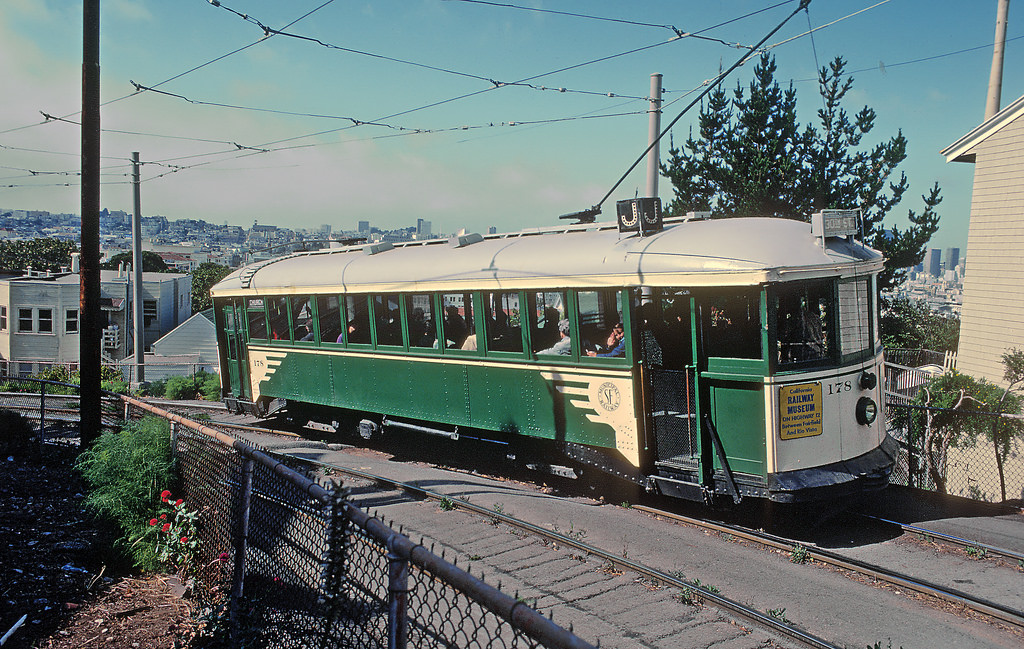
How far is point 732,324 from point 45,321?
4188cm

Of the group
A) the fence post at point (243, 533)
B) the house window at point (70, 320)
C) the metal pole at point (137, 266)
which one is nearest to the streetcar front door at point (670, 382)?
the fence post at point (243, 533)

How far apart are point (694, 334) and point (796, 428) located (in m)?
1.33

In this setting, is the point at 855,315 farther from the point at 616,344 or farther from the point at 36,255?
the point at 36,255

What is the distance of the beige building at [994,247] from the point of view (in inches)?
587

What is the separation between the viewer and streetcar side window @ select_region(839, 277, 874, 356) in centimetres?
768

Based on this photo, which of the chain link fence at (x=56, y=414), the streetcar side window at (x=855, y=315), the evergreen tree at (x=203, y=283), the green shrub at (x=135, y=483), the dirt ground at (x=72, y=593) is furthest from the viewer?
the evergreen tree at (x=203, y=283)

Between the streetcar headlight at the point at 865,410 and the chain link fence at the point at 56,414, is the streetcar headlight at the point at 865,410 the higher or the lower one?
the higher one

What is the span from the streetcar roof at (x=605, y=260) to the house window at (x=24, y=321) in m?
34.9

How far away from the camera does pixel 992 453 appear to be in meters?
13.0

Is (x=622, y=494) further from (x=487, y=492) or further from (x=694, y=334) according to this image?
(x=694, y=334)

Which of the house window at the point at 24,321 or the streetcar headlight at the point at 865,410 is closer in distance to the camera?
the streetcar headlight at the point at 865,410

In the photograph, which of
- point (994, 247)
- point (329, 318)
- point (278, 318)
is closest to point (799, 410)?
point (329, 318)

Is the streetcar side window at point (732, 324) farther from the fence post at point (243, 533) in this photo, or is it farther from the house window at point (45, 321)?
the house window at point (45, 321)

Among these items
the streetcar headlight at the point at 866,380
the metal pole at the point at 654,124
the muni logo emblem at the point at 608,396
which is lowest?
the muni logo emblem at the point at 608,396
